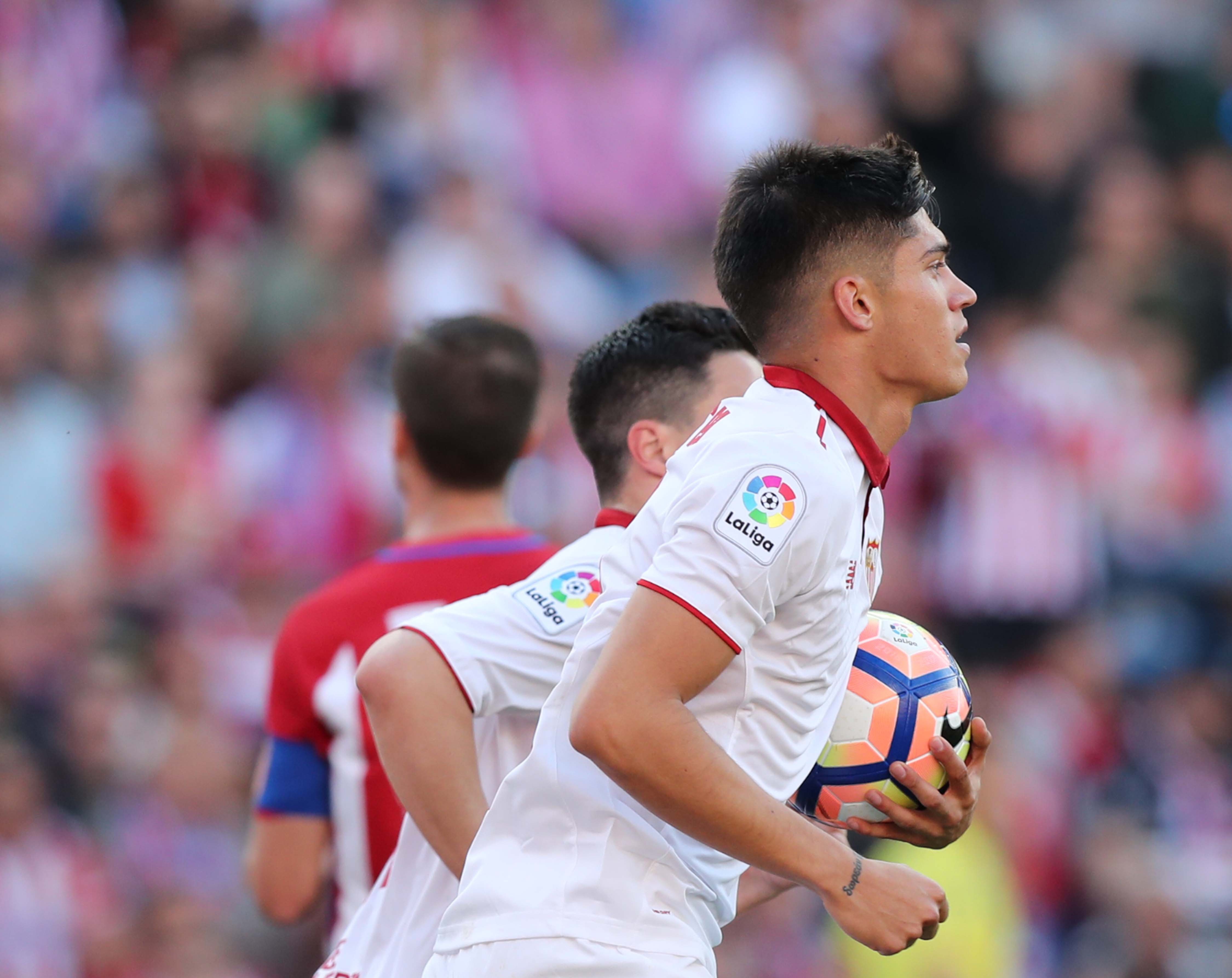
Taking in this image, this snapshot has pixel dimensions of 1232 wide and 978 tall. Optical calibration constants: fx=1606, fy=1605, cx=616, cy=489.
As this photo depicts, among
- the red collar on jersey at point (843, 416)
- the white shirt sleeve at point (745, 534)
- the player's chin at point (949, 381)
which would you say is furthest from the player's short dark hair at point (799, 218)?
the white shirt sleeve at point (745, 534)

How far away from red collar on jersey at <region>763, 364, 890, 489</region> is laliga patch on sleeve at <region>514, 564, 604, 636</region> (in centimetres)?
61

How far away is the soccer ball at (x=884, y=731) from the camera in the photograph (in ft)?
9.59

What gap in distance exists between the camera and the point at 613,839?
263 cm

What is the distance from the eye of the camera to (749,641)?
8.50 feet

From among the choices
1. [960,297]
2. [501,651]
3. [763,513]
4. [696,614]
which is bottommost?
[501,651]

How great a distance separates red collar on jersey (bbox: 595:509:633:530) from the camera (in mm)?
3314

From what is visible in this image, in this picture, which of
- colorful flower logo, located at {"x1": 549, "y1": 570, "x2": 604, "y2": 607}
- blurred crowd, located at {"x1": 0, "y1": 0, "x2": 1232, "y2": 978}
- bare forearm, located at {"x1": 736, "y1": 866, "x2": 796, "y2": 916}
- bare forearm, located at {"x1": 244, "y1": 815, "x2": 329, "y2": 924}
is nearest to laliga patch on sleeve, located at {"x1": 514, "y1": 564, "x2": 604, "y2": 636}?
colorful flower logo, located at {"x1": 549, "y1": 570, "x2": 604, "y2": 607}

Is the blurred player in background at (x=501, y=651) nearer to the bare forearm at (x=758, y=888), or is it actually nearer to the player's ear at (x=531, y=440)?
the player's ear at (x=531, y=440)

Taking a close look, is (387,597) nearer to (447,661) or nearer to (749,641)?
(447,661)

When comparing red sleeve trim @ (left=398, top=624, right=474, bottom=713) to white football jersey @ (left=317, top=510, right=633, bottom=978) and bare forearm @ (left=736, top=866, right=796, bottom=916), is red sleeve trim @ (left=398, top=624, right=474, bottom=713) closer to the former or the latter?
white football jersey @ (left=317, top=510, right=633, bottom=978)

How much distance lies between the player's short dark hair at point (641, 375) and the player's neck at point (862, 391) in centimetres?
59

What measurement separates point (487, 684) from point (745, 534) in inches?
33.7

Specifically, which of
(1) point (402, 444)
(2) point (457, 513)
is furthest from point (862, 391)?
(1) point (402, 444)

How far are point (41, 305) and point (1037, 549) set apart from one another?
5.85m
